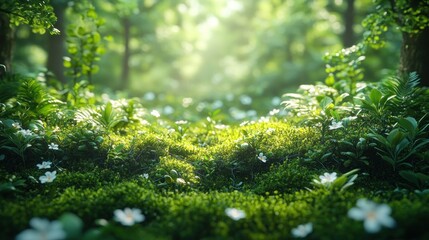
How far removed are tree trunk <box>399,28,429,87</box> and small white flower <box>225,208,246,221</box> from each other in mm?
3700

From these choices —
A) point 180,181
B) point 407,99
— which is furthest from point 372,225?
point 407,99

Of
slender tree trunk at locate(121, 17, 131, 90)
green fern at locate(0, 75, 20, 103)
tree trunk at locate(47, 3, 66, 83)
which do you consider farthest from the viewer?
slender tree trunk at locate(121, 17, 131, 90)

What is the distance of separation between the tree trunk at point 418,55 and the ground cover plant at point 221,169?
0.16 feet

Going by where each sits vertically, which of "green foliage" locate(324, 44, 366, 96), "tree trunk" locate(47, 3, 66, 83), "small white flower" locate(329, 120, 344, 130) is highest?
"tree trunk" locate(47, 3, 66, 83)

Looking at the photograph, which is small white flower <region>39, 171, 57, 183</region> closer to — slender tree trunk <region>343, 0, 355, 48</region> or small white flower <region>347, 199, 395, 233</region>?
small white flower <region>347, 199, 395, 233</region>

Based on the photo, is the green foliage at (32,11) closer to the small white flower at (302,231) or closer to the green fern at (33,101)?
the green fern at (33,101)

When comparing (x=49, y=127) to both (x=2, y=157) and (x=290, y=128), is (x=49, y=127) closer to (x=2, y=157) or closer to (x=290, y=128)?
(x=2, y=157)

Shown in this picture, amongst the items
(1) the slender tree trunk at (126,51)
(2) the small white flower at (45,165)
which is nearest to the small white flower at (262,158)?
(2) the small white flower at (45,165)

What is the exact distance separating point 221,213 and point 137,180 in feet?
3.79

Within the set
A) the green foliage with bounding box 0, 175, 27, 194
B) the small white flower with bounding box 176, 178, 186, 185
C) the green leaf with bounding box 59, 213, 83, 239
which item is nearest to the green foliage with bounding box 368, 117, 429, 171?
the small white flower with bounding box 176, 178, 186, 185

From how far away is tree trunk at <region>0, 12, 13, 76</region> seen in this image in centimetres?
527

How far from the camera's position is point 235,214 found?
2752 mm

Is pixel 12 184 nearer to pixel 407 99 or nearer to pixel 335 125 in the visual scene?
pixel 335 125

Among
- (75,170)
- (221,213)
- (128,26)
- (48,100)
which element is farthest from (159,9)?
(221,213)
